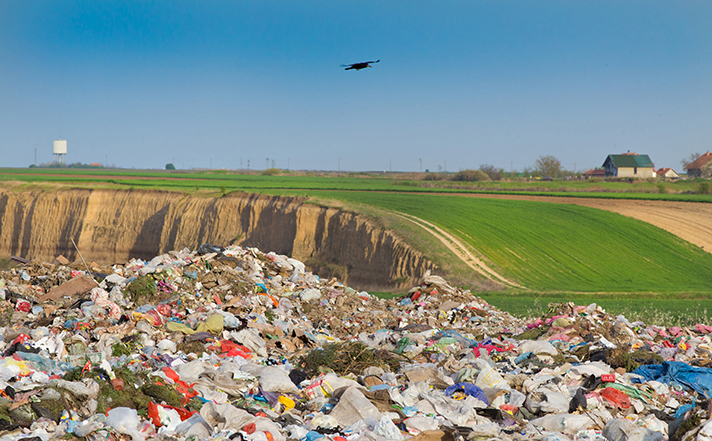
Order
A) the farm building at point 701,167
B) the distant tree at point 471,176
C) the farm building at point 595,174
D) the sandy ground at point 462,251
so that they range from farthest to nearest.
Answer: the farm building at point 595,174, the distant tree at point 471,176, the farm building at point 701,167, the sandy ground at point 462,251

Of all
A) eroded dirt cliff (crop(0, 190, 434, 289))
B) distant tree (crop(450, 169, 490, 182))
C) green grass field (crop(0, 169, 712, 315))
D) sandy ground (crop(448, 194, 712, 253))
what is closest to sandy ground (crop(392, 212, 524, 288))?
green grass field (crop(0, 169, 712, 315))

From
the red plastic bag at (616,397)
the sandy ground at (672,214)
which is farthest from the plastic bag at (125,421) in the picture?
the sandy ground at (672,214)

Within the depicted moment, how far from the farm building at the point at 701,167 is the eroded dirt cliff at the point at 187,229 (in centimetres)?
6503

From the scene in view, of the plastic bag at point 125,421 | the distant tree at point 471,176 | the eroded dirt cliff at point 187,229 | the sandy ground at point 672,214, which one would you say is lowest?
the eroded dirt cliff at point 187,229

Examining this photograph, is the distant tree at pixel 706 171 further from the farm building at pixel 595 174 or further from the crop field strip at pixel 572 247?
the crop field strip at pixel 572 247

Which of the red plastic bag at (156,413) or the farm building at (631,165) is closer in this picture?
the red plastic bag at (156,413)

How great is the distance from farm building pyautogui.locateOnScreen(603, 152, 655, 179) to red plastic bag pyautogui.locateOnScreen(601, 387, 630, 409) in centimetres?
8432

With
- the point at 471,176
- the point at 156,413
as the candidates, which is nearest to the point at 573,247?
the point at 156,413

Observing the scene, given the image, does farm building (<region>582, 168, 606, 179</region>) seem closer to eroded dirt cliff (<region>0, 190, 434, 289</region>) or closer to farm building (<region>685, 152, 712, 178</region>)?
farm building (<region>685, 152, 712, 178</region>)

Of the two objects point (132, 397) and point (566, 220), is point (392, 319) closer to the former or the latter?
point (132, 397)

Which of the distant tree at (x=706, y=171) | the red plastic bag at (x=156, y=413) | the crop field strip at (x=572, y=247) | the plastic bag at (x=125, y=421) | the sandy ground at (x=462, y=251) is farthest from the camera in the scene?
the distant tree at (x=706, y=171)

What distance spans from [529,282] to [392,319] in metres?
14.7

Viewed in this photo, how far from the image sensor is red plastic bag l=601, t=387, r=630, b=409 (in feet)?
23.7

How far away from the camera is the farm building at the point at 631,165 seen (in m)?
82.8
